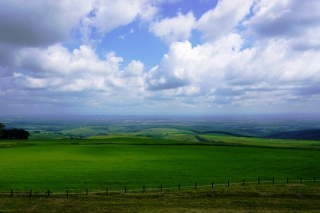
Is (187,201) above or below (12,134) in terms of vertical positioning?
below

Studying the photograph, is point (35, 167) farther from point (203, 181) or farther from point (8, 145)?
point (8, 145)

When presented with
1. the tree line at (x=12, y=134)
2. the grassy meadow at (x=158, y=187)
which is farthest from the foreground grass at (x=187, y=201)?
the tree line at (x=12, y=134)

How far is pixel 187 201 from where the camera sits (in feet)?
103

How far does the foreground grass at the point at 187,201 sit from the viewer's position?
93.6 feet

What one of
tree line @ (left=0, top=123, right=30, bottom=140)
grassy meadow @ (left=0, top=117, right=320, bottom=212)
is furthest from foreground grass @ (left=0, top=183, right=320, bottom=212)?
tree line @ (left=0, top=123, right=30, bottom=140)

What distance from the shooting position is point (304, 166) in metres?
58.4

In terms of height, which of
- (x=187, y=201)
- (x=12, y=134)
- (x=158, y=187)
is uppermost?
(x=12, y=134)

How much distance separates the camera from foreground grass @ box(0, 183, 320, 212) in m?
28.5

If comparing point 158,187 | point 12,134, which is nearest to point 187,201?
point 158,187

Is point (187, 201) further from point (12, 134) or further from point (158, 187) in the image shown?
point (12, 134)

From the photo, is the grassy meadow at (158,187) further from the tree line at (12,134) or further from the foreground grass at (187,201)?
the tree line at (12,134)

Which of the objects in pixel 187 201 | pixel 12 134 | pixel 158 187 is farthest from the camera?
pixel 12 134

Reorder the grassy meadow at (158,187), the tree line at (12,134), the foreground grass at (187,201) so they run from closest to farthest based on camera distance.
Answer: the foreground grass at (187,201), the grassy meadow at (158,187), the tree line at (12,134)

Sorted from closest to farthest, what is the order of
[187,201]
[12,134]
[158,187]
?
[187,201]
[158,187]
[12,134]
